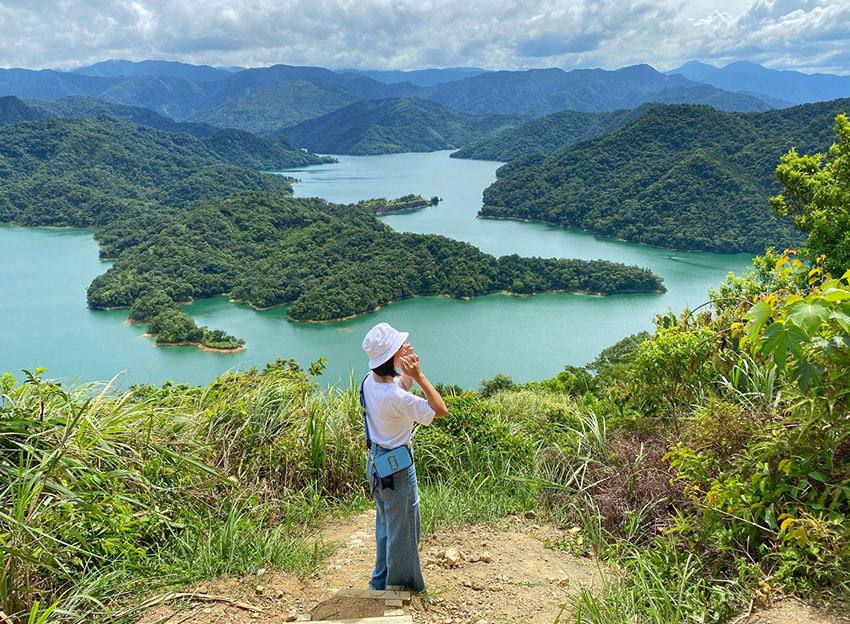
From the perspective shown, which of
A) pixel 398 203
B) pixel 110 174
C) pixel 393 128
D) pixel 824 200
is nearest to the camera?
pixel 824 200

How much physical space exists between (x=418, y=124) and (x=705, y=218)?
389 feet

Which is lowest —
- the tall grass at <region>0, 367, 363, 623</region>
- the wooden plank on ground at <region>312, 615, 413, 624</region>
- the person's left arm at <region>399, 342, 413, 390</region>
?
the wooden plank on ground at <region>312, 615, 413, 624</region>

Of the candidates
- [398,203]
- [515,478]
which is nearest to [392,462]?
[515,478]

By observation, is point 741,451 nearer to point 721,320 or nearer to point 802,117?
point 721,320

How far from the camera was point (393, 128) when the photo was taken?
152375 mm

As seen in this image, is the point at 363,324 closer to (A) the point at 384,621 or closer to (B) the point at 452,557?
(B) the point at 452,557

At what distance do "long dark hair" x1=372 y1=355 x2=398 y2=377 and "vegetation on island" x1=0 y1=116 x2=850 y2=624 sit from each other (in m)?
0.91

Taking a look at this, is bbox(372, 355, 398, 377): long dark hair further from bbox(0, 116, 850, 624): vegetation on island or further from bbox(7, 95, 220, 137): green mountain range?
bbox(7, 95, 220, 137): green mountain range

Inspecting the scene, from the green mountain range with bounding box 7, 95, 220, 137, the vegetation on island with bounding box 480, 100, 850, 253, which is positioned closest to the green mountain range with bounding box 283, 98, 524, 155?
the green mountain range with bounding box 7, 95, 220, 137

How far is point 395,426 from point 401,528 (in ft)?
1.27

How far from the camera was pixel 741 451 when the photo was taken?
87.6 inches

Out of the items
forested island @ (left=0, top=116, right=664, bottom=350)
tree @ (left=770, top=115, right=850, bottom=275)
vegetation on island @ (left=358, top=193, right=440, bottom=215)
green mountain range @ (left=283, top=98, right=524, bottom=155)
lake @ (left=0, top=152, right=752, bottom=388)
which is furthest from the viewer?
green mountain range @ (left=283, top=98, right=524, bottom=155)

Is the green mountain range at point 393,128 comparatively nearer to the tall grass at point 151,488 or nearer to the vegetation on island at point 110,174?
the vegetation on island at point 110,174

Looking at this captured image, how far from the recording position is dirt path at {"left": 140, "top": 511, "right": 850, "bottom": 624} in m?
1.89
